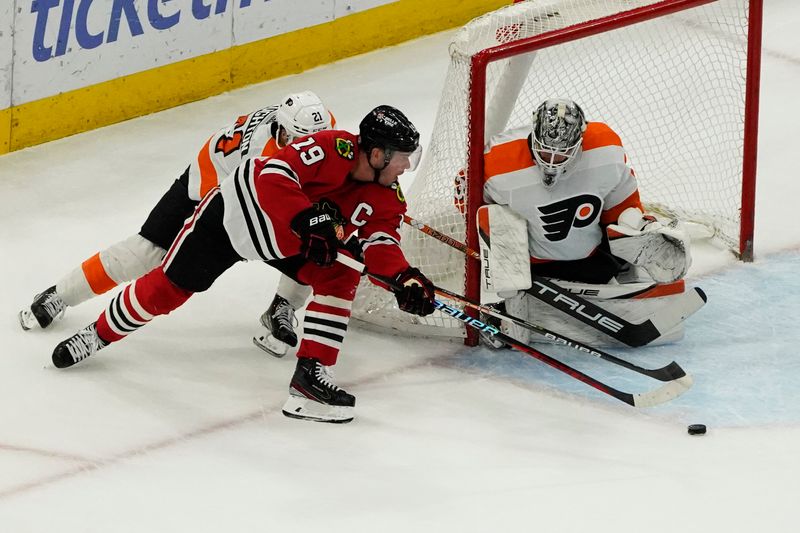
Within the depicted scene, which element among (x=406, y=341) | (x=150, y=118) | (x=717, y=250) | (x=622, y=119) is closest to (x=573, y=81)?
(x=622, y=119)

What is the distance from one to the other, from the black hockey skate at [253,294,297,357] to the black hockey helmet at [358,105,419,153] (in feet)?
2.45

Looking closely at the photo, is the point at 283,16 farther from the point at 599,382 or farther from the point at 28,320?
the point at 599,382

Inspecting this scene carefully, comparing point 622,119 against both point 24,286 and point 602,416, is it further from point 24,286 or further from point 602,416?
point 24,286

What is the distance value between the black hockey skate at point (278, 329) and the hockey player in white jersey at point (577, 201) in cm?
64

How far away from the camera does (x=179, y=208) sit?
4.58 m

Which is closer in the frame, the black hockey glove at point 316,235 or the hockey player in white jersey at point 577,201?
the black hockey glove at point 316,235

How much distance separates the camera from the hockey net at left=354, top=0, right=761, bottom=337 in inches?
181

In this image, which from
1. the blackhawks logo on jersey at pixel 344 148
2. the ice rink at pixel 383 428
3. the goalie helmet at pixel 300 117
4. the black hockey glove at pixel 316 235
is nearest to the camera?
the ice rink at pixel 383 428

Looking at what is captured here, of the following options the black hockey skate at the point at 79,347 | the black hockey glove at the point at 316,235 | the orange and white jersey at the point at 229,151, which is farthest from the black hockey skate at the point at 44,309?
the black hockey glove at the point at 316,235

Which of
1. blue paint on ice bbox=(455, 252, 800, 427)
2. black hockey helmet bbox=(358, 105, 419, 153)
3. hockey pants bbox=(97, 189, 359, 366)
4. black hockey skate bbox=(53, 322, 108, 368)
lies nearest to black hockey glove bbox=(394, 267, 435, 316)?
hockey pants bbox=(97, 189, 359, 366)

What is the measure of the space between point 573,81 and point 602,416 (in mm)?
1373

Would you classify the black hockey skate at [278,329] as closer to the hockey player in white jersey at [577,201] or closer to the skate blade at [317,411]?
the skate blade at [317,411]

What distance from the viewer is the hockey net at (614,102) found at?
4.60 m

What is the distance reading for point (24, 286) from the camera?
4992 mm
